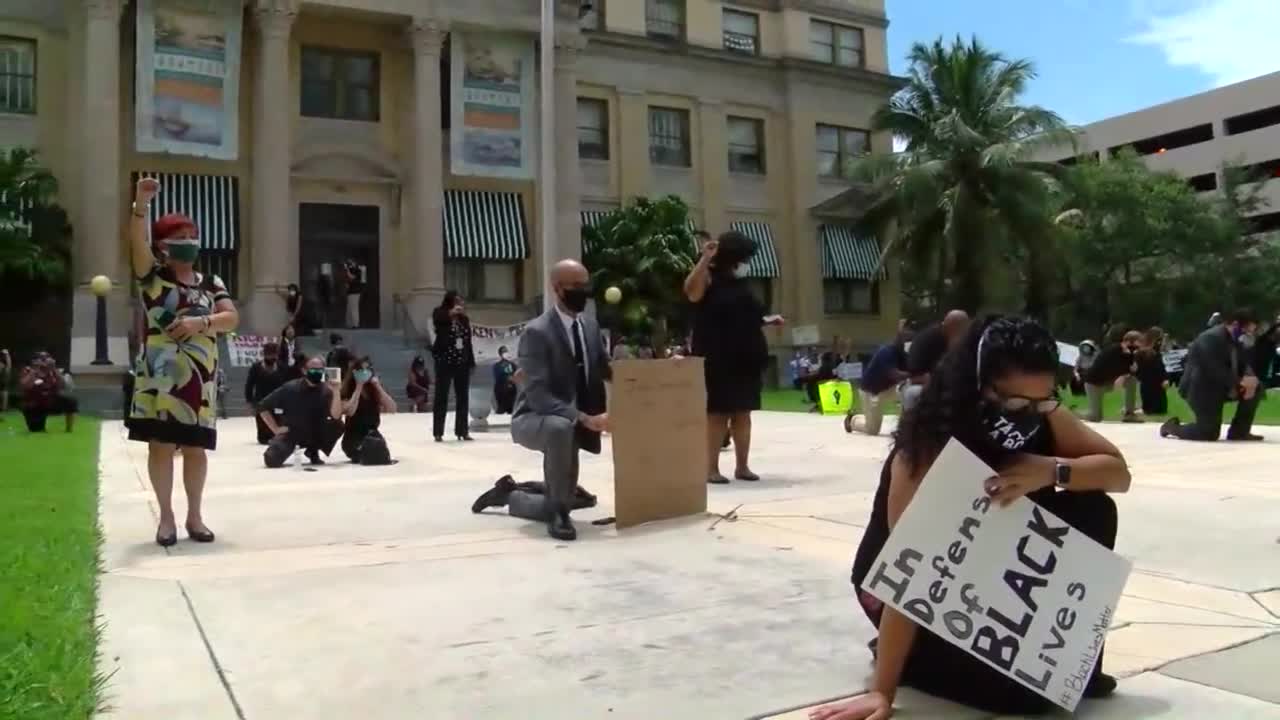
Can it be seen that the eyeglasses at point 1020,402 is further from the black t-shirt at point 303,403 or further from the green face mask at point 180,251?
the black t-shirt at point 303,403

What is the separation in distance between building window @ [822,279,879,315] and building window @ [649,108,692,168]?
6.97 meters

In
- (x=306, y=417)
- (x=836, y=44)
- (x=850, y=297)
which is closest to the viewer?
(x=306, y=417)

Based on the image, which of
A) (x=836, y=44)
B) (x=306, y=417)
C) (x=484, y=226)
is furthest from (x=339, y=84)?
(x=306, y=417)

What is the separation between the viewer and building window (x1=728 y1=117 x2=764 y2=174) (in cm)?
3681

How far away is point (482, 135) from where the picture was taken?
29203 mm

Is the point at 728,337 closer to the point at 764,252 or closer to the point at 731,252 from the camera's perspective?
the point at 731,252

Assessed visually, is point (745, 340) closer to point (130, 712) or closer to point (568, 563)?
point (568, 563)

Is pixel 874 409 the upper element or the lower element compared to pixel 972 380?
lower

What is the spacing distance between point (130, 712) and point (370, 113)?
28880 mm

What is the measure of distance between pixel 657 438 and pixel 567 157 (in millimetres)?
24268

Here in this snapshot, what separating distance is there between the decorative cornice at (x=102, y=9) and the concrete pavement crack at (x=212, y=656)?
82.2ft

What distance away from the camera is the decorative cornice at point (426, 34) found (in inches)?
1122

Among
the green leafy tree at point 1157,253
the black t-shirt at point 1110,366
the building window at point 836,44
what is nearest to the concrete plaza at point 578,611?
the black t-shirt at point 1110,366

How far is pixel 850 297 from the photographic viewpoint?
39.4 metres
